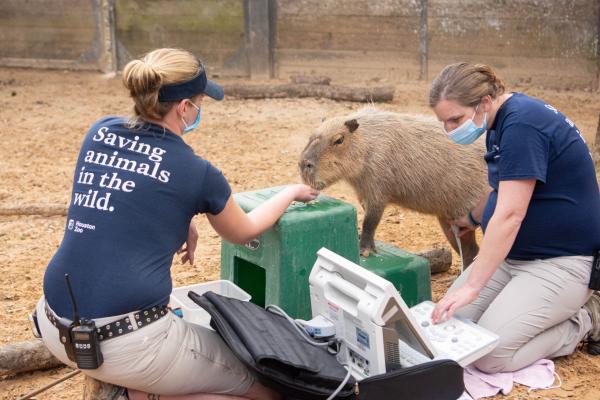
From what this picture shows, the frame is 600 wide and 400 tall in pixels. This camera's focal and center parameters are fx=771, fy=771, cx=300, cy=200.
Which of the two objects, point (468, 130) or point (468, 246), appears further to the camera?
point (468, 246)

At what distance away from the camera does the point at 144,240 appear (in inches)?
99.7

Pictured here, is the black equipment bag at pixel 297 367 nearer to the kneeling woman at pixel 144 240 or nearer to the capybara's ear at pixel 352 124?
the kneeling woman at pixel 144 240

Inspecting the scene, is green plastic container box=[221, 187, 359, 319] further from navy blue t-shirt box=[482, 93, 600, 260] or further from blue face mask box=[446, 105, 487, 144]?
navy blue t-shirt box=[482, 93, 600, 260]

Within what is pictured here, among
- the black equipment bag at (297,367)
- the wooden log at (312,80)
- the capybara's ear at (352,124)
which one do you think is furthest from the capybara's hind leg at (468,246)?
the wooden log at (312,80)

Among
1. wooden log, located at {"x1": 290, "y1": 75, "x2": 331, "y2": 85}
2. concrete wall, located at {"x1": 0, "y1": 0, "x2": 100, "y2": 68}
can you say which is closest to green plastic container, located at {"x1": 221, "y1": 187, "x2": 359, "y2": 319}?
wooden log, located at {"x1": 290, "y1": 75, "x2": 331, "y2": 85}

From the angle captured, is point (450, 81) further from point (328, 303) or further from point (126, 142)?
point (126, 142)

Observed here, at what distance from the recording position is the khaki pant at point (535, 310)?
128 inches

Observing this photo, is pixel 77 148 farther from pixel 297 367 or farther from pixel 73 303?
pixel 297 367

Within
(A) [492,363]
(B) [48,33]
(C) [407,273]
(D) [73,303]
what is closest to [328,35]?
(B) [48,33]

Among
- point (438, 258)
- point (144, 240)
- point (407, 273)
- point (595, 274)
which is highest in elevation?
point (144, 240)

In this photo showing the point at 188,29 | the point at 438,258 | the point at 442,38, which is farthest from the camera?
the point at 188,29

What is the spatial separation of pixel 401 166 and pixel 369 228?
417 millimetres

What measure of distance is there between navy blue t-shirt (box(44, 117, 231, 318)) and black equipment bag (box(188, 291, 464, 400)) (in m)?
0.26

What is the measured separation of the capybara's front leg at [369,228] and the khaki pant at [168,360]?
1.42 meters
